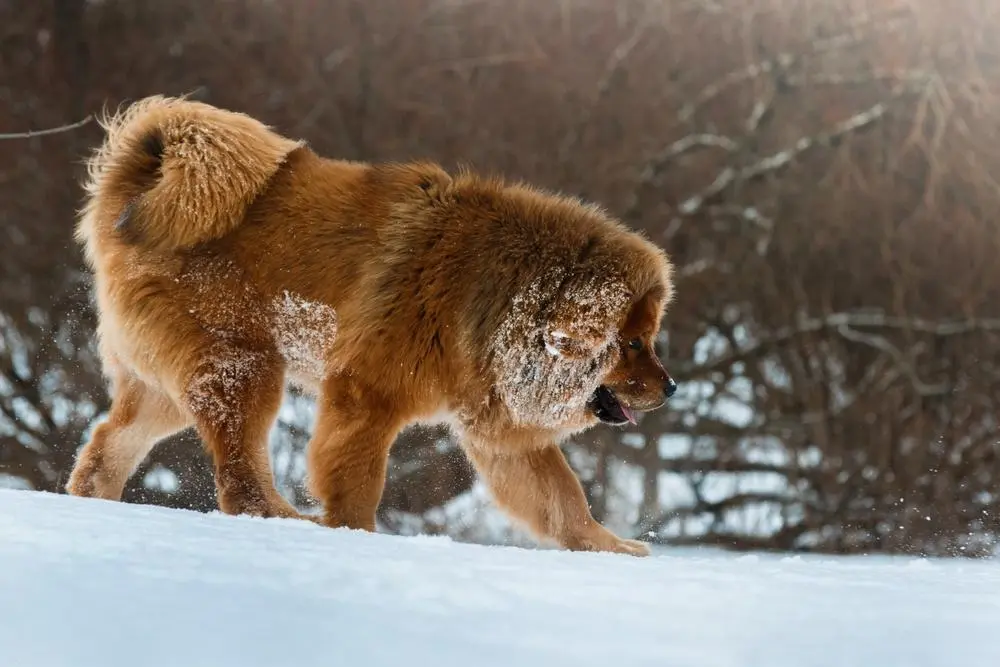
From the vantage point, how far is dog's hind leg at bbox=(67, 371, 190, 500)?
509cm

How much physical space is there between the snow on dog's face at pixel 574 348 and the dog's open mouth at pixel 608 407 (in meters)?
0.03

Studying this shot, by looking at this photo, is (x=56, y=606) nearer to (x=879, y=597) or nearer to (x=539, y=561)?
(x=539, y=561)

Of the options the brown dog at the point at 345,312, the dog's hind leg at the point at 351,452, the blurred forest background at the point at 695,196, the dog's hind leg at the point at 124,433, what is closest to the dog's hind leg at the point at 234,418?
the brown dog at the point at 345,312

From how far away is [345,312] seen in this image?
4.84 metres

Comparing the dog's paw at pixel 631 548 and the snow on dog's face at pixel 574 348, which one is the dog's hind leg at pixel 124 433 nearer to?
the snow on dog's face at pixel 574 348

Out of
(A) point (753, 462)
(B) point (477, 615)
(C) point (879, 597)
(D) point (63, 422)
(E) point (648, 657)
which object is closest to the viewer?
(E) point (648, 657)

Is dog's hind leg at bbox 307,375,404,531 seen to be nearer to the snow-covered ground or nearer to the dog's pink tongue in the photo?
the dog's pink tongue

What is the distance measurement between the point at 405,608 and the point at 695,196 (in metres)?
7.84

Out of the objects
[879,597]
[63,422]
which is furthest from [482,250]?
[63,422]

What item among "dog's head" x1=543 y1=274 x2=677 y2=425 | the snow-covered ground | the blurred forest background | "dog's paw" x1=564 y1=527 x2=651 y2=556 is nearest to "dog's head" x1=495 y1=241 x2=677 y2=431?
"dog's head" x1=543 y1=274 x2=677 y2=425

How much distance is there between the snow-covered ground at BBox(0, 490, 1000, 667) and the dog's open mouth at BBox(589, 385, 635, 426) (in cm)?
189

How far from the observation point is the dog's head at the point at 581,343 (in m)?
4.88

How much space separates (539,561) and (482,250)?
206 cm

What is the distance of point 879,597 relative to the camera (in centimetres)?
282
